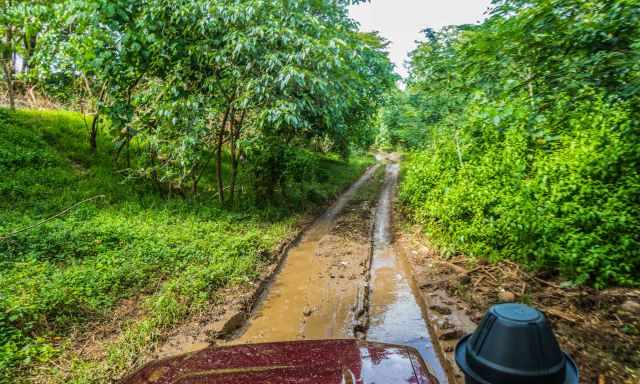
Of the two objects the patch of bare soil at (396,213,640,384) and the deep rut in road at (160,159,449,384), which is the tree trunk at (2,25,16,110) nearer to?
the deep rut in road at (160,159,449,384)

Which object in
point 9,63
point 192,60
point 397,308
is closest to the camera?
point 397,308

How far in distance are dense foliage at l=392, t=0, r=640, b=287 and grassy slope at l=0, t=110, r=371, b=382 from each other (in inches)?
155

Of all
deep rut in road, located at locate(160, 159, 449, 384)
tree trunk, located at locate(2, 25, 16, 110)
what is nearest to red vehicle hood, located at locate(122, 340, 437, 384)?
deep rut in road, located at locate(160, 159, 449, 384)

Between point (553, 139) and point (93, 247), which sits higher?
point (553, 139)

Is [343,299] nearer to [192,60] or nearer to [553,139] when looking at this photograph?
[553,139]

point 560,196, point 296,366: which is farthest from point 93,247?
point 560,196

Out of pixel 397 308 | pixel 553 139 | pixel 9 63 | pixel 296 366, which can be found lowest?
pixel 397 308

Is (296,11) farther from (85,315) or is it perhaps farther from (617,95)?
(85,315)

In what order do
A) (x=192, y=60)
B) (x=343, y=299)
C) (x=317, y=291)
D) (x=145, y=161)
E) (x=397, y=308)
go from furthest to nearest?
(x=145, y=161) < (x=192, y=60) < (x=317, y=291) < (x=343, y=299) < (x=397, y=308)

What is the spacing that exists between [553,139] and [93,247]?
659 cm

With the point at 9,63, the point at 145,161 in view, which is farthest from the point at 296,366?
the point at 9,63

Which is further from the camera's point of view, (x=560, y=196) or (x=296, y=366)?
(x=560, y=196)

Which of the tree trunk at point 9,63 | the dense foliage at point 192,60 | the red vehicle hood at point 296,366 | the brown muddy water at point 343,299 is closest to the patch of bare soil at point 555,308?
the brown muddy water at point 343,299

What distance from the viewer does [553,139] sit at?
14.8ft
